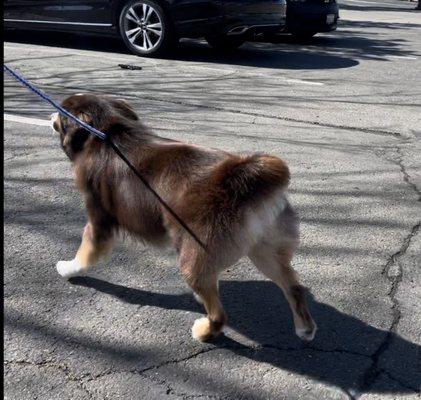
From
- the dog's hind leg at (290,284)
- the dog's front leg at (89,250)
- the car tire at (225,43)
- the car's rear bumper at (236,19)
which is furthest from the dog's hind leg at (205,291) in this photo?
the car tire at (225,43)

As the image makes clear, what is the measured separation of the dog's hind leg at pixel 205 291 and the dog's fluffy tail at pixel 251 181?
298 millimetres

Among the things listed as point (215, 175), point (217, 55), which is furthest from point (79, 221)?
point (217, 55)

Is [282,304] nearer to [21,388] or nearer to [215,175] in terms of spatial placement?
[215,175]

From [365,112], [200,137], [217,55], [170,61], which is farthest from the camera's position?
[217,55]

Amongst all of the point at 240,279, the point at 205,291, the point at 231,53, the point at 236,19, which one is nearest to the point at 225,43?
the point at 231,53

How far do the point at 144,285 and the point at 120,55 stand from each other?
7817mm

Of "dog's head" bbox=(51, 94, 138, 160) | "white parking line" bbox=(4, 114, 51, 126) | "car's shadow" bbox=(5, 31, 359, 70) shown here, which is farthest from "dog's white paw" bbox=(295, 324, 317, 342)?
"car's shadow" bbox=(5, 31, 359, 70)

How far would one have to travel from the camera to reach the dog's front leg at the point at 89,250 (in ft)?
12.1

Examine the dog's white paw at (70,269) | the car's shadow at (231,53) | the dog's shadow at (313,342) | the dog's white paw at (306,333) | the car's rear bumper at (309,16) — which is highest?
the car's rear bumper at (309,16)

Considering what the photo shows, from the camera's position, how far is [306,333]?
11.1ft

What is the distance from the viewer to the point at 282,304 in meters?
3.80

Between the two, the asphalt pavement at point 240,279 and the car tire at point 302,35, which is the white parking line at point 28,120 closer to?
the asphalt pavement at point 240,279

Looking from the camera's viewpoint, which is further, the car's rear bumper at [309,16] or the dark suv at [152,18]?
the car's rear bumper at [309,16]

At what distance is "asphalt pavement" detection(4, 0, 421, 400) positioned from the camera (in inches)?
124
